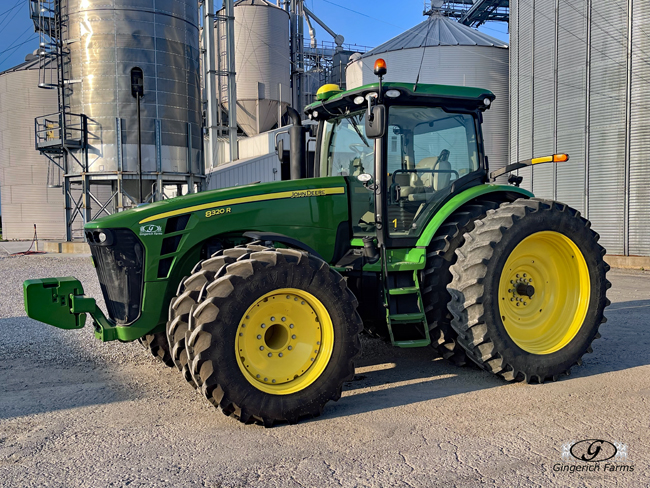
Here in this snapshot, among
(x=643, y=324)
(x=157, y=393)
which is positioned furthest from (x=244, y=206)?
(x=643, y=324)

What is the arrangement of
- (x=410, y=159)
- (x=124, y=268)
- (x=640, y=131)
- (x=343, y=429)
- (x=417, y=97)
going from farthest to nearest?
(x=640, y=131) → (x=410, y=159) → (x=417, y=97) → (x=124, y=268) → (x=343, y=429)

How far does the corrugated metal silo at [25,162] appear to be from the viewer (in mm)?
30625

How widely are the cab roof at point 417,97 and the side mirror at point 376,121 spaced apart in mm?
427

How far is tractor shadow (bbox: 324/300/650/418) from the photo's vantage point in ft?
15.0

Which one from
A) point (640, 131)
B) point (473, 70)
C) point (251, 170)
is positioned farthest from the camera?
point (251, 170)

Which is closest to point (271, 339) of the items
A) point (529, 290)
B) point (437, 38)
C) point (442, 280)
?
point (442, 280)

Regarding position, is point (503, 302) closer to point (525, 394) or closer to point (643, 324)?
point (525, 394)

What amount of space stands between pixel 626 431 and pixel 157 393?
355 cm

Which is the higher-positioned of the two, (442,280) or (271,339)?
(442,280)

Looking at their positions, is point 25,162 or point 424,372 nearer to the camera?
point 424,372

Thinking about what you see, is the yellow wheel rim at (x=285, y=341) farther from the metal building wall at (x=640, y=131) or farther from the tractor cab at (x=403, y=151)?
the metal building wall at (x=640, y=131)

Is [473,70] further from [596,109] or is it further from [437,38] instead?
[596,109]

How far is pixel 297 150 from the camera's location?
19.2ft

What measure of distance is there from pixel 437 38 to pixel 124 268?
69.3 feet
